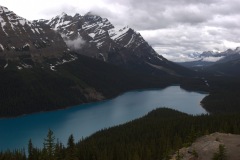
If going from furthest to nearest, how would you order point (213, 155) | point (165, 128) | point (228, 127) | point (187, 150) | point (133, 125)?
point (133, 125), point (165, 128), point (228, 127), point (187, 150), point (213, 155)

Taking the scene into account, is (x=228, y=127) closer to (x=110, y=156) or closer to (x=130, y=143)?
(x=130, y=143)

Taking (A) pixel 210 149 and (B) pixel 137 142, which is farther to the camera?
(B) pixel 137 142

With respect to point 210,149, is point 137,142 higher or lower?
lower

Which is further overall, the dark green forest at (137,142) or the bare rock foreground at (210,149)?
the dark green forest at (137,142)

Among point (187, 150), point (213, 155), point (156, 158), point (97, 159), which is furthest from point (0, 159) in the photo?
point (213, 155)

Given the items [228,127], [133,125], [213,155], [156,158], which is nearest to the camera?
[213,155]

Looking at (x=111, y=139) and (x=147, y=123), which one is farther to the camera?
(x=147, y=123)

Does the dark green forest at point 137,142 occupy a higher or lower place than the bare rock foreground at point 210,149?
lower

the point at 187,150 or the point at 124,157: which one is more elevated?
the point at 187,150
